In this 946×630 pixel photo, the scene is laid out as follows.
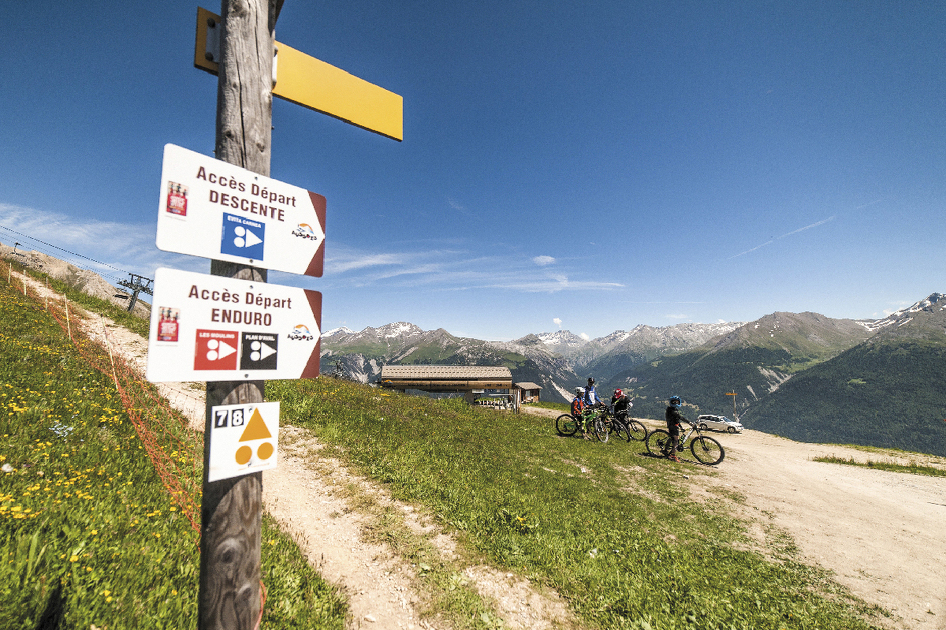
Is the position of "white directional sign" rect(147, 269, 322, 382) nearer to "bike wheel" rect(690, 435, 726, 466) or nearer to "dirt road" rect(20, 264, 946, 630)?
"dirt road" rect(20, 264, 946, 630)

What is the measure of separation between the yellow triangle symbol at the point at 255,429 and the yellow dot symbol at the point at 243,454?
0.20ft

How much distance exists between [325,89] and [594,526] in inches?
344

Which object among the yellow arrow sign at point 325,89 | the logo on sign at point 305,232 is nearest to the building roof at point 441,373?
the yellow arrow sign at point 325,89

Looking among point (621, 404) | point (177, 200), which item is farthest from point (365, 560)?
point (621, 404)

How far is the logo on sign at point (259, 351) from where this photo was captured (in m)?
2.59

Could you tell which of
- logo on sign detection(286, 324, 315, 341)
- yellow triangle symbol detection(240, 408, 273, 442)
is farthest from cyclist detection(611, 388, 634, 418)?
yellow triangle symbol detection(240, 408, 273, 442)

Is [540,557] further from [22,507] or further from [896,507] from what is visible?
[896,507]

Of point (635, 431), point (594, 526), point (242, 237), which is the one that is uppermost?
point (242, 237)

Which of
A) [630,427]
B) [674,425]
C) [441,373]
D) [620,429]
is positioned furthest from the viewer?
[441,373]

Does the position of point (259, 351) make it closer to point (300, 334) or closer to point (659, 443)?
point (300, 334)

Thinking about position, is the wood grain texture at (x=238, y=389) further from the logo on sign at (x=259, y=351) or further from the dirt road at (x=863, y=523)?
the dirt road at (x=863, y=523)

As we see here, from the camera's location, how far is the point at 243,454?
2520mm

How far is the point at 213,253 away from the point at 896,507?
1896 centimetres

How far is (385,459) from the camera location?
9422mm
